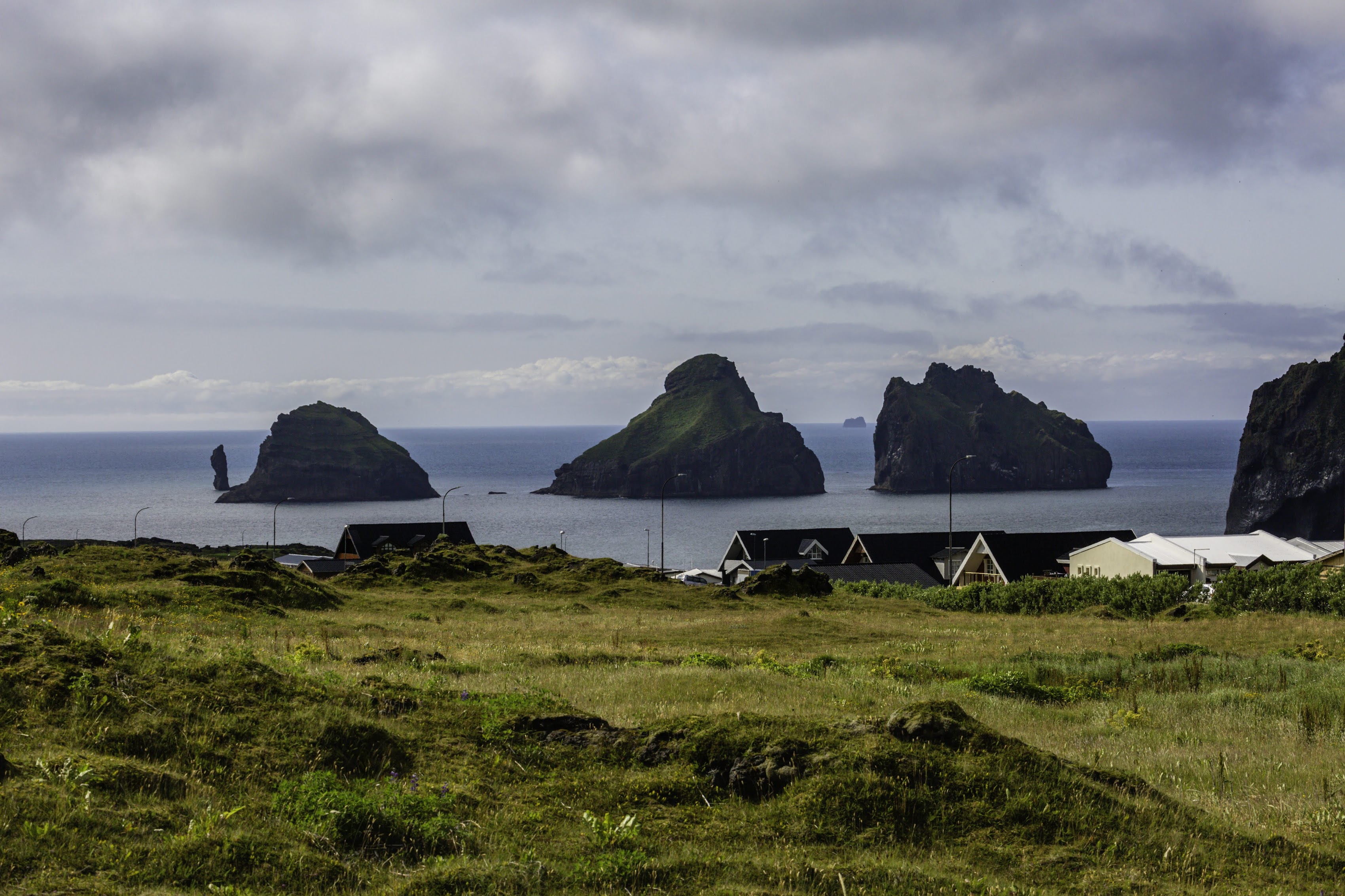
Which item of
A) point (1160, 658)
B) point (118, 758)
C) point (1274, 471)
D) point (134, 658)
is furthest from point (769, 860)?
point (1274, 471)

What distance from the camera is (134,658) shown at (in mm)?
11547

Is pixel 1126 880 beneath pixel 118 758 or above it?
beneath

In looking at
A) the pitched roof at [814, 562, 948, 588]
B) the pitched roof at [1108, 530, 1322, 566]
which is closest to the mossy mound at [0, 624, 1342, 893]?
the pitched roof at [814, 562, 948, 588]

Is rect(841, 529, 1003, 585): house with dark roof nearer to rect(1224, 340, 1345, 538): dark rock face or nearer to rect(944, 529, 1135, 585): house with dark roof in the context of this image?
rect(944, 529, 1135, 585): house with dark roof

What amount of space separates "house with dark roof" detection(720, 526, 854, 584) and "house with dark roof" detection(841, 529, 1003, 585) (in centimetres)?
266

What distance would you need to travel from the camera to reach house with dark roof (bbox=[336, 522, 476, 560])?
91500mm

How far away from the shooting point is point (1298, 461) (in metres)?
183

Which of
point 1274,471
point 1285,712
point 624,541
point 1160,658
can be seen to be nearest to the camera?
point 1285,712

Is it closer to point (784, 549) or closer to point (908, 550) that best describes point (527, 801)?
point (908, 550)

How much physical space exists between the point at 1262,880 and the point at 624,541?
145m

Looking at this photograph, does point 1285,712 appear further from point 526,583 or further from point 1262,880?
point 526,583

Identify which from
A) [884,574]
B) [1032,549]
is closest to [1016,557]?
Answer: [1032,549]

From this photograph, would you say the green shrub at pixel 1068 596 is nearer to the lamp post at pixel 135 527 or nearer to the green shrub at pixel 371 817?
the green shrub at pixel 371 817

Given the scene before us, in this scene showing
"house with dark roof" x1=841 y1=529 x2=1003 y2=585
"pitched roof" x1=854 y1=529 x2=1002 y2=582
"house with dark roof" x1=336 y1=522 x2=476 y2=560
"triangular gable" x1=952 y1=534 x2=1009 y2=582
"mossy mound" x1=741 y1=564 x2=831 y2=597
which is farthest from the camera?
"house with dark roof" x1=336 y1=522 x2=476 y2=560
